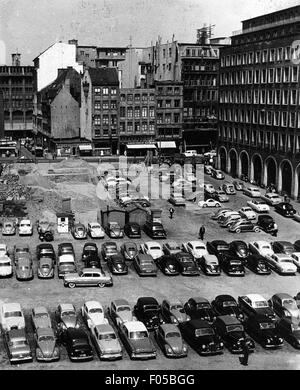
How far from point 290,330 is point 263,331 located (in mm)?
1757

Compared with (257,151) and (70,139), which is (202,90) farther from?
(257,151)

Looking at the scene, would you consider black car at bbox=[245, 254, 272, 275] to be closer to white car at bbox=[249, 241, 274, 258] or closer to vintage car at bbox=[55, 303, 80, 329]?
white car at bbox=[249, 241, 274, 258]

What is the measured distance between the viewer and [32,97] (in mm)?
160625

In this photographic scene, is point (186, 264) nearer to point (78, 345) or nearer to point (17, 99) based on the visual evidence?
point (78, 345)

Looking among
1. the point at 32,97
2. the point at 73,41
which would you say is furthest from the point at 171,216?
the point at 32,97

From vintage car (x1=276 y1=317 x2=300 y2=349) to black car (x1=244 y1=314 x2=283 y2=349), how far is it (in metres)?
0.63

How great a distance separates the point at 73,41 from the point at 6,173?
63703mm

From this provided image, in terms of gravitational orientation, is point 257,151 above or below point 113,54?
below

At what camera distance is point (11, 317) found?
1462 inches

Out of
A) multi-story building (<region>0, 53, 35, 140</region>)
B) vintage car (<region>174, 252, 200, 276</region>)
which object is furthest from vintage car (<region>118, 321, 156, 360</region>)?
multi-story building (<region>0, 53, 35, 140</region>)

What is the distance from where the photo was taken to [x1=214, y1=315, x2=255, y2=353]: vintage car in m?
34.8

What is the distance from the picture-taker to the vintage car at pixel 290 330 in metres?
36.0

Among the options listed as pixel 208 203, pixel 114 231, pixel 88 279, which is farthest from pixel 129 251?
pixel 208 203
